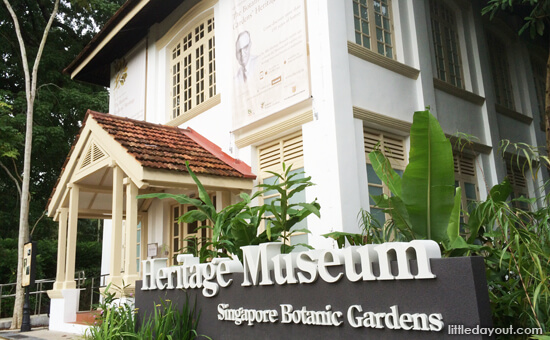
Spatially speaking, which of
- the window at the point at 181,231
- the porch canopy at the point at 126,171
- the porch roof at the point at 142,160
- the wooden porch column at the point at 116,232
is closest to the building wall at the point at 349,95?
the window at the point at 181,231

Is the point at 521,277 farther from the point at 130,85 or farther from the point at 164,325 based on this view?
the point at 130,85

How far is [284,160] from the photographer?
894 centimetres

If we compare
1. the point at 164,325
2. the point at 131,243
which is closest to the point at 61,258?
the point at 131,243

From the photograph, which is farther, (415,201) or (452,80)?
(452,80)

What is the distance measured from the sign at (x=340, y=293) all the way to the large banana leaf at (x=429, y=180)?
0.75 m

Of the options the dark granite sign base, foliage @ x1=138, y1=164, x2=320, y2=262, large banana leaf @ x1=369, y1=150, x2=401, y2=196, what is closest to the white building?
large banana leaf @ x1=369, y1=150, x2=401, y2=196

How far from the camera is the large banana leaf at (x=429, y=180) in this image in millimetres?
4242

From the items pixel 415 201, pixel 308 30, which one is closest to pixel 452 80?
pixel 308 30

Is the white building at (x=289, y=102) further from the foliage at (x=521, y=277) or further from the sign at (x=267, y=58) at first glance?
the foliage at (x=521, y=277)

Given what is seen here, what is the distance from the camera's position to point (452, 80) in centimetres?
1113

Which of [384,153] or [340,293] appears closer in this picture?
[340,293]

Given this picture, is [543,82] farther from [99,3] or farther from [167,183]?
[99,3]

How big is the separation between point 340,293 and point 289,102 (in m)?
4.83

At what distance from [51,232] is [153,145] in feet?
56.5
